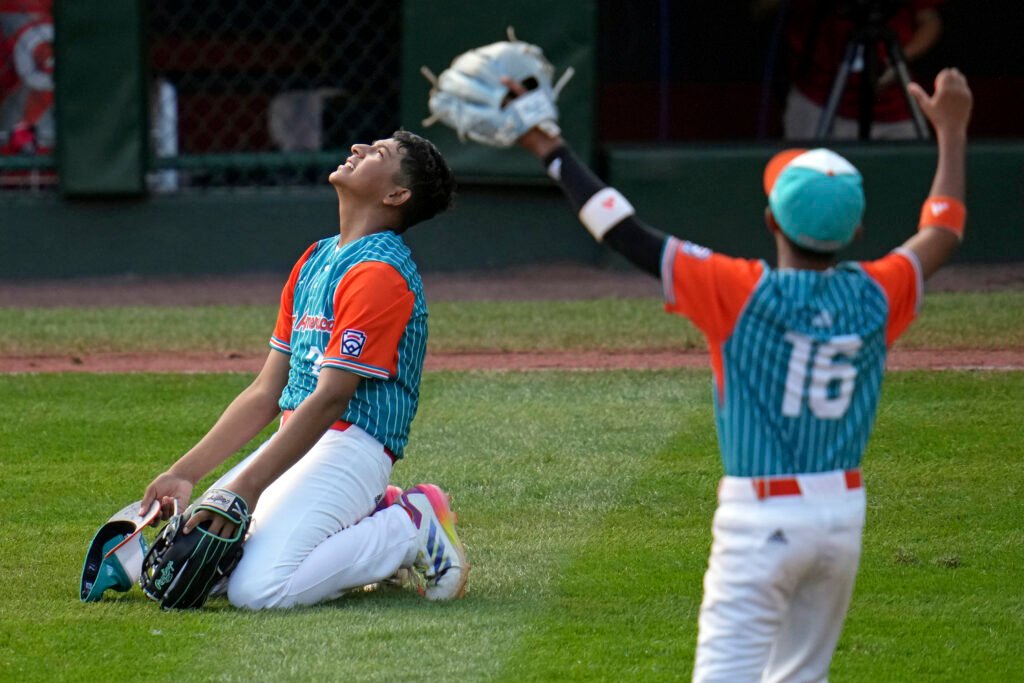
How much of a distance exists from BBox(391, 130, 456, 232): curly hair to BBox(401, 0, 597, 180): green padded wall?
5.61 metres

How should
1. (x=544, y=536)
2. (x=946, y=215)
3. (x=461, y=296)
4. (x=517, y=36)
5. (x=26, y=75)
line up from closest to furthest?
(x=946, y=215)
(x=544, y=536)
(x=461, y=296)
(x=517, y=36)
(x=26, y=75)

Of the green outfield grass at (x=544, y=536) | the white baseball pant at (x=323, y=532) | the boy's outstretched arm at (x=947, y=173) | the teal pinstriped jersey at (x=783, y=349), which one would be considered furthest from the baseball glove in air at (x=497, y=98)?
the white baseball pant at (x=323, y=532)

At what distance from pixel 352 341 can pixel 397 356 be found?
155 millimetres

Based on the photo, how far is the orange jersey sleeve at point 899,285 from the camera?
107 inches

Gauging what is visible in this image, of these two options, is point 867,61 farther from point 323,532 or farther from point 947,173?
point 947,173

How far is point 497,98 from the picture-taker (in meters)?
2.71

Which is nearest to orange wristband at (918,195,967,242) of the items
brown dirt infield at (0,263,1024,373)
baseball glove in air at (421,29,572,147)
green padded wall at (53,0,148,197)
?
baseball glove in air at (421,29,572,147)

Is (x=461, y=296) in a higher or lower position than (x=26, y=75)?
lower

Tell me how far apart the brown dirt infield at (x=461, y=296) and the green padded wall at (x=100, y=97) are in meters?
0.68

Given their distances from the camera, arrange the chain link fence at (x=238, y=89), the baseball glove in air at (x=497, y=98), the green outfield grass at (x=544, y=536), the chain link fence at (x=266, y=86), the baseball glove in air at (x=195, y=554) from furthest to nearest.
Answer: the chain link fence at (x=266, y=86) → the chain link fence at (x=238, y=89) → the baseball glove in air at (x=195, y=554) → the green outfield grass at (x=544, y=536) → the baseball glove in air at (x=497, y=98)

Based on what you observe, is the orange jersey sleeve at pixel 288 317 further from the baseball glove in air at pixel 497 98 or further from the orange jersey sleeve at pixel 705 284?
the orange jersey sleeve at pixel 705 284

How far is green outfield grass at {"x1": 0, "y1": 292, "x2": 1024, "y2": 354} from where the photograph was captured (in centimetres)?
770

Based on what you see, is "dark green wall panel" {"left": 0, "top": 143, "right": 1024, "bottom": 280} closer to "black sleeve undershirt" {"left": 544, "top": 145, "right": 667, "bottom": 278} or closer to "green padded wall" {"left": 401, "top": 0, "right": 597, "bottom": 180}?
"green padded wall" {"left": 401, "top": 0, "right": 597, "bottom": 180}

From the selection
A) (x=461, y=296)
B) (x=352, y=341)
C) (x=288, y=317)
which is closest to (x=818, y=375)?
(x=352, y=341)
